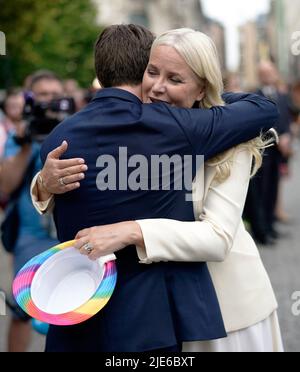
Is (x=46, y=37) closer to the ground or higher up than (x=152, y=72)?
higher up

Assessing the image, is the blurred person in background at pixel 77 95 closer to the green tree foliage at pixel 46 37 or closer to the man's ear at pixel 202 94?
the man's ear at pixel 202 94

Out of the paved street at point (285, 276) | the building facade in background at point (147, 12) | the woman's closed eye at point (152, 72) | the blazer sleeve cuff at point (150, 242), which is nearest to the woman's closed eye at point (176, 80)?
the woman's closed eye at point (152, 72)

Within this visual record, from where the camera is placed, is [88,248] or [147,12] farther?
[147,12]

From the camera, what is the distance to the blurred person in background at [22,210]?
4.11 metres

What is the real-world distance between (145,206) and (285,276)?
491 centimetres

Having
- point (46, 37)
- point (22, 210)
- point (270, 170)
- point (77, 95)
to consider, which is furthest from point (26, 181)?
point (46, 37)

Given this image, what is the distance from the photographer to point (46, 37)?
26.0 meters

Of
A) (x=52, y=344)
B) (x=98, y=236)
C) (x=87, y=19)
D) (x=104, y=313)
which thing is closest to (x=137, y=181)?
(x=98, y=236)

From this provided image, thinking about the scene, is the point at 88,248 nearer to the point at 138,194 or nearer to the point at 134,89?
the point at 138,194

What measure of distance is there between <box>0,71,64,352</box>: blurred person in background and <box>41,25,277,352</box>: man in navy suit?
1.84 meters

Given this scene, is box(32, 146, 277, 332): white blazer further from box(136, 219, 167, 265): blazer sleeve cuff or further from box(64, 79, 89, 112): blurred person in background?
box(64, 79, 89, 112): blurred person in background

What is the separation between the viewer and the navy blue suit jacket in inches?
84.7
